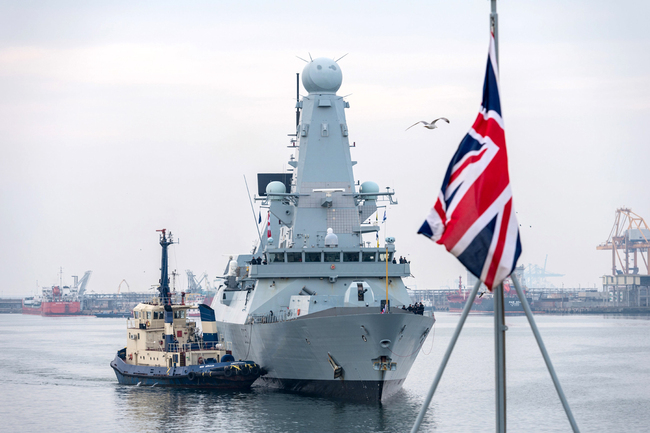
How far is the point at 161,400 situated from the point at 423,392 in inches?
436

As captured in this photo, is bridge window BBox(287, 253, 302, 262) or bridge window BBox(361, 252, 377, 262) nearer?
bridge window BBox(287, 253, 302, 262)

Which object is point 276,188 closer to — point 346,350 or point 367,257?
point 367,257

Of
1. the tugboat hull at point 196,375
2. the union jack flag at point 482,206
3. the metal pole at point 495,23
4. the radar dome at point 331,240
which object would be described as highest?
the metal pole at point 495,23

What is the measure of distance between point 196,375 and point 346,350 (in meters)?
8.75

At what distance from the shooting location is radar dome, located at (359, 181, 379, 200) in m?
38.3

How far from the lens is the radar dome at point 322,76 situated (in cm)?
3803

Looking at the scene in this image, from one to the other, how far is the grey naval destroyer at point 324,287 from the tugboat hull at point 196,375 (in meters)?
0.95

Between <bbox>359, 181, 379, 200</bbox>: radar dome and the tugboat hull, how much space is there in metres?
8.94

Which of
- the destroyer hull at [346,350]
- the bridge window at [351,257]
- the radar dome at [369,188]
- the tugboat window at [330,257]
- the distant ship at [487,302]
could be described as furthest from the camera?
the distant ship at [487,302]

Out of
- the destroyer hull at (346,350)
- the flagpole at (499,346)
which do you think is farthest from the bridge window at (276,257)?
the flagpole at (499,346)

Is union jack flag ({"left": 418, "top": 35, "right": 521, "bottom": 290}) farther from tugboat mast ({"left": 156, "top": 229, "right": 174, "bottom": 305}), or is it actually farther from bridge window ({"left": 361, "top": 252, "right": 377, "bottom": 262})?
tugboat mast ({"left": 156, "top": 229, "right": 174, "bottom": 305})

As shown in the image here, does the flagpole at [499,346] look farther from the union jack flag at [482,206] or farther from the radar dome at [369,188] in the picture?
the radar dome at [369,188]

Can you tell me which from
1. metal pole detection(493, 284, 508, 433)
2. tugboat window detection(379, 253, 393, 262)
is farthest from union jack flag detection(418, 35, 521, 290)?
tugboat window detection(379, 253, 393, 262)

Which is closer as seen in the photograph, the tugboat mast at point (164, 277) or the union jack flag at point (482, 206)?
the union jack flag at point (482, 206)
